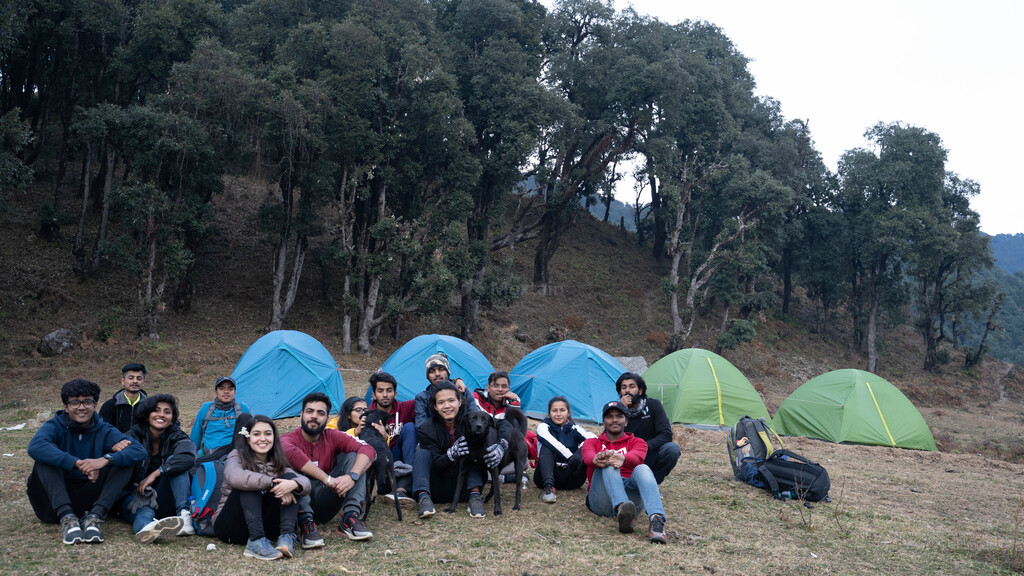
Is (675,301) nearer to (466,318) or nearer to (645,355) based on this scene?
(645,355)

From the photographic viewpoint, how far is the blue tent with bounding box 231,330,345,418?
1176cm

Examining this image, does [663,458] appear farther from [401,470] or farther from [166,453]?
[166,453]

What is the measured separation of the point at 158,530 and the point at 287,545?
3.19ft

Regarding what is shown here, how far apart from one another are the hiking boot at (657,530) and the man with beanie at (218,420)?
4.06m

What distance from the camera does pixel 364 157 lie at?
20.4m

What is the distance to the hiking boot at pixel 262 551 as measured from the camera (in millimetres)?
4695

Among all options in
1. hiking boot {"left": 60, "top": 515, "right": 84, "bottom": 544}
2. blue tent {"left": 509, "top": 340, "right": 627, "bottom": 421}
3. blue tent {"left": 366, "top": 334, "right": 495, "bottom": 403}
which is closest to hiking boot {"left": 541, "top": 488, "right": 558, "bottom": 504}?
hiking boot {"left": 60, "top": 515, "right": 84, "bottom": 544}

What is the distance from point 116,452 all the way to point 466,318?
2012 centimetres

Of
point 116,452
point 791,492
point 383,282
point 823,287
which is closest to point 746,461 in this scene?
point 791,492

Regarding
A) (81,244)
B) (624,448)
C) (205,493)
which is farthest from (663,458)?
(81,244)

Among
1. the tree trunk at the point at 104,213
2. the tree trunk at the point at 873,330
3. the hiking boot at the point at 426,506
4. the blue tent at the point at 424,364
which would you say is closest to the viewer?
the hiking boot at the point at 426,506

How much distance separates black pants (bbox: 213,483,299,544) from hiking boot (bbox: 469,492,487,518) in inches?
63.0

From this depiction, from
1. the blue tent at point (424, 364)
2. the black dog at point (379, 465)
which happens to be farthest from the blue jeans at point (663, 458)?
the blue tent at point (424, 364)

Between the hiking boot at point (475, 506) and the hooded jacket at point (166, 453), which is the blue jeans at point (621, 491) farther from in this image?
the hooded jacket at point (166, 453)
